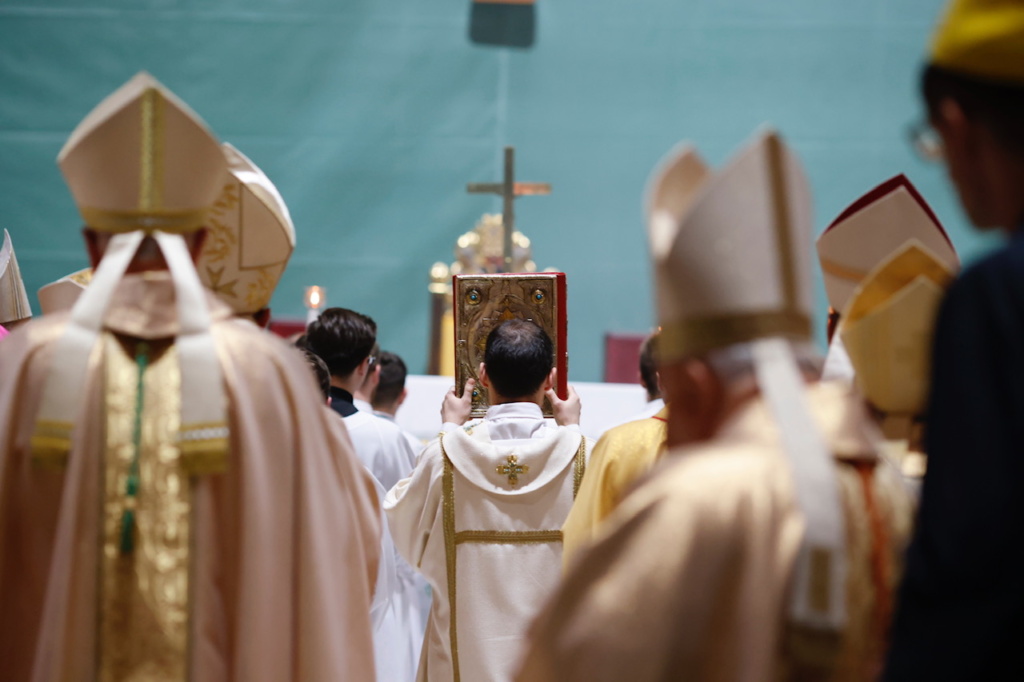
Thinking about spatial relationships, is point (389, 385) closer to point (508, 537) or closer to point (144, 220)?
point (508, 537)

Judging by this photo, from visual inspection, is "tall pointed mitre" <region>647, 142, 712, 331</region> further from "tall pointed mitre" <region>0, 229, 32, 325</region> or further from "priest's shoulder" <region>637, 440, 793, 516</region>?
"tall pointed mitre" <region>0, 229, 32, 325</region>

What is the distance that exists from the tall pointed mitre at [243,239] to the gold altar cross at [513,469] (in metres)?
1.17

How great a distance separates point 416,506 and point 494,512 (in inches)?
12.0

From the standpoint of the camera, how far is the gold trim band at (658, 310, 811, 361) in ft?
4.94

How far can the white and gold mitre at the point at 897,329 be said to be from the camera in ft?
6.95

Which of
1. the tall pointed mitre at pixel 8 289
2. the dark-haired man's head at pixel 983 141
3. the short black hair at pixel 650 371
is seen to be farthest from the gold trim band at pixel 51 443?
the short black hair at pixel 650 371

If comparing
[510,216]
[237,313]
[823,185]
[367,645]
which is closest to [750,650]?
[367,645]

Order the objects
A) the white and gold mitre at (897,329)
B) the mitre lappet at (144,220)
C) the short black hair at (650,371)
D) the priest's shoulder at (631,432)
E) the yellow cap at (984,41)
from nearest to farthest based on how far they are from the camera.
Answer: the yellow cap at (984,41), the white and gold mitre at (897,329), the mitre lappet at (144,220), the priest's shoulder at (631,432), the short black hair at (650,371)

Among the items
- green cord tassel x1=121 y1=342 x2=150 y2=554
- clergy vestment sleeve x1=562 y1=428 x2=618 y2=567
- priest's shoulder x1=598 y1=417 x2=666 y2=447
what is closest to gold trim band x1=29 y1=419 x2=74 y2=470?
green cord tassel x1=121 y1=342 x2=150 y2=554

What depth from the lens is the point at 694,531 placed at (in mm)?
1340

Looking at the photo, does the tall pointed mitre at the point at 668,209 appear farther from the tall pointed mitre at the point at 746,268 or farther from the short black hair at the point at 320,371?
the short black hair at the point at 320,371

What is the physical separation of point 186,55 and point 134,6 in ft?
2.23

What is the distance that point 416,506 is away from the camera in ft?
13.5

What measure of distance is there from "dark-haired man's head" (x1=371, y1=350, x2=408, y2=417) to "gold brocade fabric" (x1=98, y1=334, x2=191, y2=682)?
3.41m
